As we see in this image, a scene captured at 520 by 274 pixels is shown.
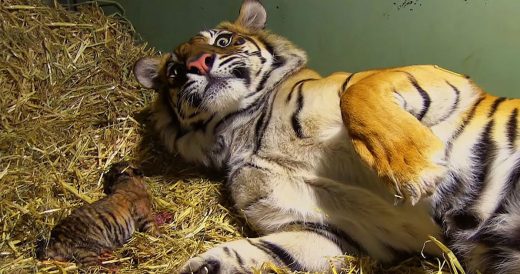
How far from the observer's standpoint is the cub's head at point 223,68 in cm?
234

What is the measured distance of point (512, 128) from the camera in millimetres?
1905

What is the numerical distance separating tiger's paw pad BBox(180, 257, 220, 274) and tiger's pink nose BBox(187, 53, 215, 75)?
73 cm

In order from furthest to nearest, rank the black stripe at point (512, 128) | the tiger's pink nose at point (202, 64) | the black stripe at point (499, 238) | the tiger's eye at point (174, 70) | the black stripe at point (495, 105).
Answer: the tiger's eye at point (174, 70)
the tiger's pink nose at point (202, 64)
the black stripe at point (495, 105)
the black stripe at point (512, 128)
the black stripe at point (499, 238)

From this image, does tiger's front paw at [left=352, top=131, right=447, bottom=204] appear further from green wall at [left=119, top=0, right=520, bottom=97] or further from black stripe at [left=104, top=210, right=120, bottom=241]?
black stripe at [left=104, top=210, right=120, bottom=241]

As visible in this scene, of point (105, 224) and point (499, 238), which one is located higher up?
point (499, 238)

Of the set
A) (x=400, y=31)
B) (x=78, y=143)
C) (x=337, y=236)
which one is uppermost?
(x=400, y=31)

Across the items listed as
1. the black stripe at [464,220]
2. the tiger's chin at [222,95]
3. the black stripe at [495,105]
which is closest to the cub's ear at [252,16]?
the tiger's chin at [222,95]

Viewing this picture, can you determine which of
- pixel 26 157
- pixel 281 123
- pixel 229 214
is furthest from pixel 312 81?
pixel 26 157

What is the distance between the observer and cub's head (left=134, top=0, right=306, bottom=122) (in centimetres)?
234

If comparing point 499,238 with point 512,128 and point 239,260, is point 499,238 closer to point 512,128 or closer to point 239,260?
point 512,128

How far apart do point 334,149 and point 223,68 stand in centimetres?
58

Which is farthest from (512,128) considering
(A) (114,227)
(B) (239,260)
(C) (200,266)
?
(A) (114,227)

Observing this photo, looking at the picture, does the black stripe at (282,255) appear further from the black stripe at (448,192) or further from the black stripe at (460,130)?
the black stripe at (460,130)

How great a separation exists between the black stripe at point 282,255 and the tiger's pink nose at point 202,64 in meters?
0.71
